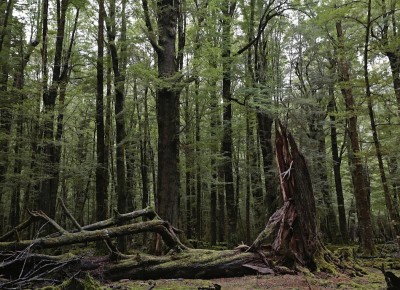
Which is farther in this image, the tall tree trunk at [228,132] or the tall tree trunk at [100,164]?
the tall tree trunk at [228,132]

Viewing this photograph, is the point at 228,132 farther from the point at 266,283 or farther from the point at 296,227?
the point at 266,283

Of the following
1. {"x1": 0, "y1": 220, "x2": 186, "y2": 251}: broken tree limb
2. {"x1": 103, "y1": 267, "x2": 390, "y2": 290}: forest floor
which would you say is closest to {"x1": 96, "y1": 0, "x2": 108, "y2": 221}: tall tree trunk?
{"x1": 0, "y1": 220, "x2": 186, "y2": 251}: broken tree limb

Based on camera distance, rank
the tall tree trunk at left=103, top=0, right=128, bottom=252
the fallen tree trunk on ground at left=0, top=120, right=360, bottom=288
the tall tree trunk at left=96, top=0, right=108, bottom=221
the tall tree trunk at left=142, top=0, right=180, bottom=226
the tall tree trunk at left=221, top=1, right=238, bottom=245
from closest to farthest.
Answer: the fallen tree trunk on ground at left=0, top=120, right=360, bottom=288
the tall tree trunk at left=142, top=0, right=180, bottom=226
the tall tree trunk at left=103, top=0, right=128, bottom=252
the tall tree trunk at left=96, top=0, right=108, bottom=221
the tall tree trunk at left=221, top=1, right=238, bottom=245

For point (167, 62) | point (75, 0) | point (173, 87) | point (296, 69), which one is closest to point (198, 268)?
point (173, 87)

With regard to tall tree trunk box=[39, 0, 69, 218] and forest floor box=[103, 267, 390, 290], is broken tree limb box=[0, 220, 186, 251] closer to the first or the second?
forest floor box=[103, 267, 390, 290]

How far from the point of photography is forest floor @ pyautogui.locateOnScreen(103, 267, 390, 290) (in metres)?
5.89

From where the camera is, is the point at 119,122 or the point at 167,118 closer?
the point at 167,118

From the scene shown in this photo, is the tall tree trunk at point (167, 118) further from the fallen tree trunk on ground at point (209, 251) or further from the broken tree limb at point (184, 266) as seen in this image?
the broken tree limb at point (184, 266)

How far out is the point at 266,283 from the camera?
6.30 metres

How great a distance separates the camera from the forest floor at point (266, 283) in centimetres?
589

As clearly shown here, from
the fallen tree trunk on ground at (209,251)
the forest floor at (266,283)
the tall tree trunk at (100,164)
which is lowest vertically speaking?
the forest floor at (266,283)

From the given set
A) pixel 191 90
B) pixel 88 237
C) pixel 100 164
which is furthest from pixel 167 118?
pixel 191 90

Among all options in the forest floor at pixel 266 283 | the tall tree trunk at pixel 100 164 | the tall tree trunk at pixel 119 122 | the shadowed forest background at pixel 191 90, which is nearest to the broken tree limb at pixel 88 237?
the forest floor at pixel 266 283

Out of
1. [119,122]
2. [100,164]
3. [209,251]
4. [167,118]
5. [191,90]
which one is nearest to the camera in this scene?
[209,251]
